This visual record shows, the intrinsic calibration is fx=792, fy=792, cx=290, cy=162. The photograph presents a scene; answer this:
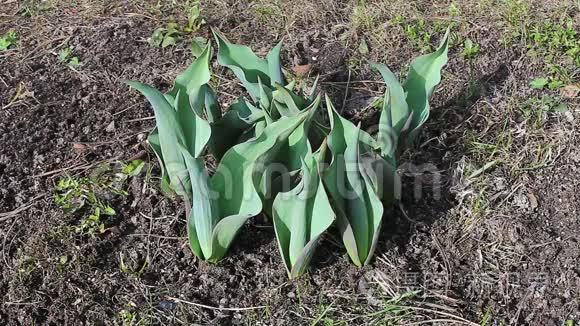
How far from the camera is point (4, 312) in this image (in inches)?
82.1

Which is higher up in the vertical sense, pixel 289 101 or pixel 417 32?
pixel 289 101

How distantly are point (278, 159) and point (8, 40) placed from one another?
1548 mm

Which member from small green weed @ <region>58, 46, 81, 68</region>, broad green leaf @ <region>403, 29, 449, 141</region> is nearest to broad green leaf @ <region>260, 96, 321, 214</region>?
broad green leaf @ <region>403, 29, 449, 141</region>

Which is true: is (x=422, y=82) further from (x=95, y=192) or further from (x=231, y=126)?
(x=95, y=192)

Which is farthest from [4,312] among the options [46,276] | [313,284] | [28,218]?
[313,284]

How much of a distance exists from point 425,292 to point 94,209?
38.8 inches

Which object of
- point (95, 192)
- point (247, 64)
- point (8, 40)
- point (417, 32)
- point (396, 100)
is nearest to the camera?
point (396, 100)

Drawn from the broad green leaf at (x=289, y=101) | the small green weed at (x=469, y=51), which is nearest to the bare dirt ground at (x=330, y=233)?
the small green weed at (x=469, y=51)

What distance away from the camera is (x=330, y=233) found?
7.26ft

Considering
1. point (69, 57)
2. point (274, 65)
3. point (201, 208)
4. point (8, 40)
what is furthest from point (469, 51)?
point (8, 40)

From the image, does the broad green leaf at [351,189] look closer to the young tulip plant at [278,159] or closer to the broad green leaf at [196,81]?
the young tulip plant at [278,159]

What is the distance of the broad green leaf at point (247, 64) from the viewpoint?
2193 mm

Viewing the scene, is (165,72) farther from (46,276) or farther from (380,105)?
(46,276)

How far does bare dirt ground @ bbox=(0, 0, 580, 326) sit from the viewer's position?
6.85 feet
